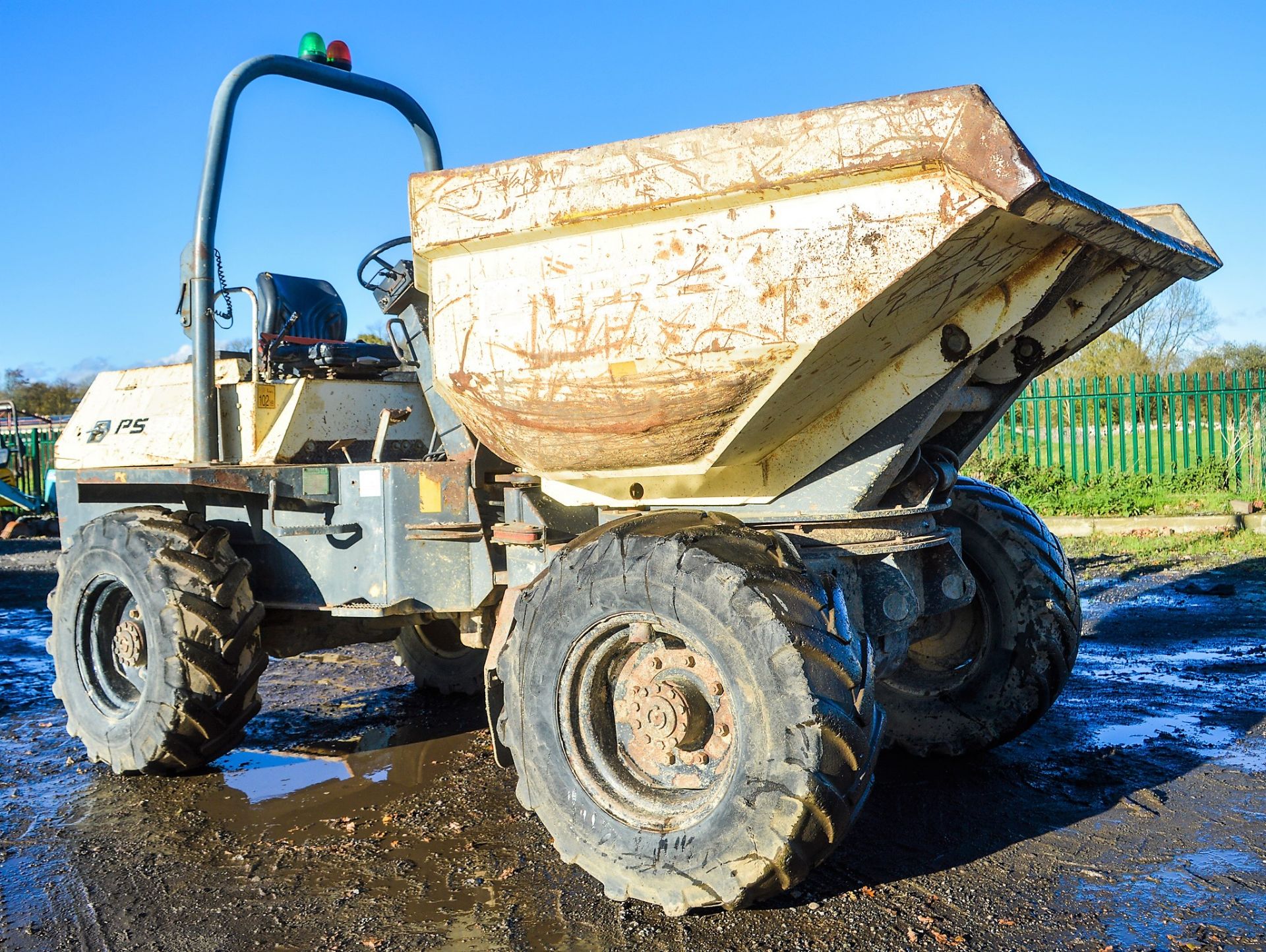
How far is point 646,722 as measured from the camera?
3152 mm

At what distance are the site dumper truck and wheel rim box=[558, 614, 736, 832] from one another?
0.04ft

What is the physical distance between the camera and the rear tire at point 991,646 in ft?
13.9

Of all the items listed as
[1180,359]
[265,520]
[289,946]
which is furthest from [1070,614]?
[1180,359]

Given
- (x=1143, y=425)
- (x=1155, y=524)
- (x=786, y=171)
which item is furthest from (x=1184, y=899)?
(x=1143, y=425)

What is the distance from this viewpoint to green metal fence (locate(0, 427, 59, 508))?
751 inches

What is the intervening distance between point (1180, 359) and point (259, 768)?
923 inches

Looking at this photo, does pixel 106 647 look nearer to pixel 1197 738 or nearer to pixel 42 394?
pixel 1197 738

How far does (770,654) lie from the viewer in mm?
2832

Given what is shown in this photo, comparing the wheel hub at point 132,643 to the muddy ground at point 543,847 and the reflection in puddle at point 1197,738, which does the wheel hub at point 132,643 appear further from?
the reflection in puddle at point 1197,738

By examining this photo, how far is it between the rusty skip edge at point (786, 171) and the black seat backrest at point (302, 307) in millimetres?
2021

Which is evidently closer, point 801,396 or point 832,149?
point 832,149

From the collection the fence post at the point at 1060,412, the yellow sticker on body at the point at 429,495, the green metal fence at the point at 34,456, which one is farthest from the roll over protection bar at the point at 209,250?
the green metal fence at the point at 34,456

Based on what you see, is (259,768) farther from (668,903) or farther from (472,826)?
(668,903)

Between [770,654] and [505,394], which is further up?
[505,394]
